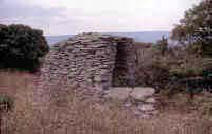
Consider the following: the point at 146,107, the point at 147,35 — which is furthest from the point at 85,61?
the point at 147,35

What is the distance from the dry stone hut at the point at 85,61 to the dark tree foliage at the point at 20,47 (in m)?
8.31

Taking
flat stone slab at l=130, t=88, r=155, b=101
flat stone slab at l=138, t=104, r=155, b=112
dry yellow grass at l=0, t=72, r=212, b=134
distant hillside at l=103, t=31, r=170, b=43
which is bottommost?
flat stone slab at l=138, t=104, r=155, b=112

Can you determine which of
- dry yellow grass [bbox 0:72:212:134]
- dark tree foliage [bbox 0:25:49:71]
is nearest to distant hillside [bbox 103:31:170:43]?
dry yellow grass [bbox 0:72:212:134]

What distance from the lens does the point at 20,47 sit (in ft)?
63.6

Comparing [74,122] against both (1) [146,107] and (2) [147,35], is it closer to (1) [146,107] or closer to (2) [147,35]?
(1) [146,107]

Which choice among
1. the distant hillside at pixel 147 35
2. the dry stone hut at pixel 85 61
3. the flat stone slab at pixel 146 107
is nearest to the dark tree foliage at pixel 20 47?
the distant hillside at pixel 147 35

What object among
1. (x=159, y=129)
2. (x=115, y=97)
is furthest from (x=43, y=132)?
(x=115, y=97)

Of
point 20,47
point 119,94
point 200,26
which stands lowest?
point 119,94

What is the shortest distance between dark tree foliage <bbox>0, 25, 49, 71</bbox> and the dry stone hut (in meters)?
8.31

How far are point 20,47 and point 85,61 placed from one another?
995cm

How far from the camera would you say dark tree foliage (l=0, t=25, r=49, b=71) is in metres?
19.1

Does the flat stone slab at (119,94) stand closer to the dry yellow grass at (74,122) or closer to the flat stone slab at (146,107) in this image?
the flat stone slab at (146,107)

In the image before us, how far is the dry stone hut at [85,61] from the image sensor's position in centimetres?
983

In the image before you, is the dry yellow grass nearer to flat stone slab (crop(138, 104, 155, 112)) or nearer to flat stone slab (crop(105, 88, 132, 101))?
flat stone slab (crop(138, 104, 155, 112))
